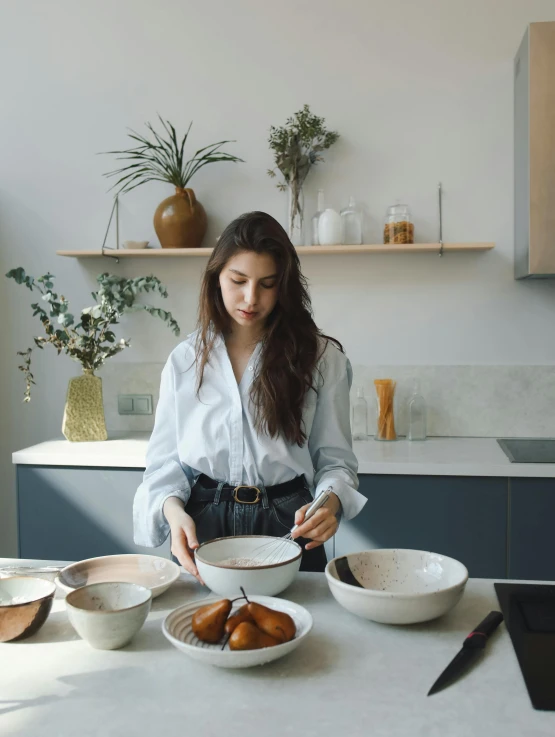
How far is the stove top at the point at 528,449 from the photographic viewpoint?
2400mm

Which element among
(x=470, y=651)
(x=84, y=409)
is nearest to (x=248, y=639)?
(x=470, y=651)

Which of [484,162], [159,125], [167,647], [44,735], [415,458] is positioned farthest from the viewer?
[159,125]

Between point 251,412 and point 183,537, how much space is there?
0.35 m

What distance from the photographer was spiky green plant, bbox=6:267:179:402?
277cm

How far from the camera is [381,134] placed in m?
2.90

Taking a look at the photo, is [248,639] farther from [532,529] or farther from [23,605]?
[532,529]

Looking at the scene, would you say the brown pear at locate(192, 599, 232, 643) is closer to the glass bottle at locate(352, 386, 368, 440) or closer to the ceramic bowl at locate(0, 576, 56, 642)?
the ceramic bowl at locate(0, 576, 56, 642)

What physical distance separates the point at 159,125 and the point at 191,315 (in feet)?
2.58

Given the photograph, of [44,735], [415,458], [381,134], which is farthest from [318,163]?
[44,735]

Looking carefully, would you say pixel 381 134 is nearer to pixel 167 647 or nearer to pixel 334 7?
pixel 334 7

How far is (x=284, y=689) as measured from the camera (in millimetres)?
911

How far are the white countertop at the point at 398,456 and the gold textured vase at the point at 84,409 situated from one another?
5 cm

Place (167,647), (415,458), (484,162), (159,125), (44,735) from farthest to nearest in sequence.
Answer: (159,125) < (484,162) < (415,458) < (167,647) < (44,735)

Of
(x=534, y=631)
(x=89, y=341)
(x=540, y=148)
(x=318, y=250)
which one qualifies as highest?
(x=540, y=148)
